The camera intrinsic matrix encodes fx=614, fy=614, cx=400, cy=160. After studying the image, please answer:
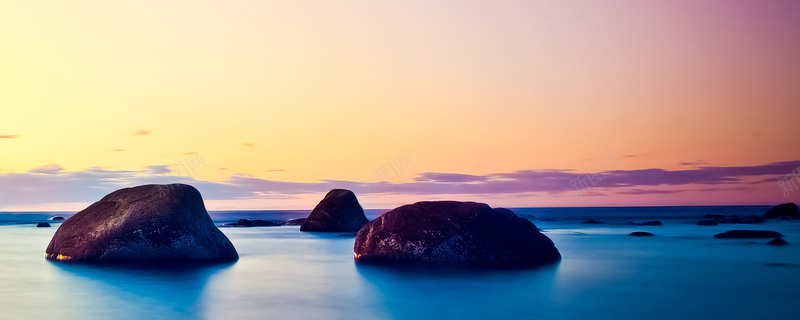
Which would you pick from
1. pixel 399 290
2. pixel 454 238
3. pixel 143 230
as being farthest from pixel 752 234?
pixel 143 230

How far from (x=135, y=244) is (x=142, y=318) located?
6744mm

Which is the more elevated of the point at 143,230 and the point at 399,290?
the point at 143,230

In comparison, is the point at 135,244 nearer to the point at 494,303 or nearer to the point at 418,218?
the point at 418,218

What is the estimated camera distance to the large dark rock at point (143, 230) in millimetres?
14109

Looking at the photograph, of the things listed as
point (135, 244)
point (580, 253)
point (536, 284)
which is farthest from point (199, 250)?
point (580, 253)

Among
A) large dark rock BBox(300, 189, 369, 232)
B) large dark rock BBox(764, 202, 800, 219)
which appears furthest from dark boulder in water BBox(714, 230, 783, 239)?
large dark rock BBox(764, 202, 800, 219)

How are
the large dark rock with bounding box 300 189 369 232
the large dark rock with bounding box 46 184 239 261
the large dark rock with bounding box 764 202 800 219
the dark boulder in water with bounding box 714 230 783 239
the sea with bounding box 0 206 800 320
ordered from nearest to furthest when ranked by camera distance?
the sea with bounding box 0 206 800 320, the large dark rock with bounding box 46 184 239 261, the dark boulder in water with bounding box 714 230 783 239, the large dark rock with bounding box 300 189 369 232, the large dark rock with bounding box 764 202 800 219

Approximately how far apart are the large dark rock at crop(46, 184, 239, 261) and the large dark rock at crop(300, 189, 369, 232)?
1657cm

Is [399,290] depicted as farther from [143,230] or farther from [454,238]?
[143,230]

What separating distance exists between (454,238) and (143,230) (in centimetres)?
718

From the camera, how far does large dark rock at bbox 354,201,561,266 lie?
1380 centimetres

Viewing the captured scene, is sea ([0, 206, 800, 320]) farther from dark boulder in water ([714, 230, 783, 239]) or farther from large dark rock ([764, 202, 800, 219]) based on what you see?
large dark rock ([764, 202, 800, 219])

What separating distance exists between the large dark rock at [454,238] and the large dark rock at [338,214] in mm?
16939

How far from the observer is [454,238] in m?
13.9
